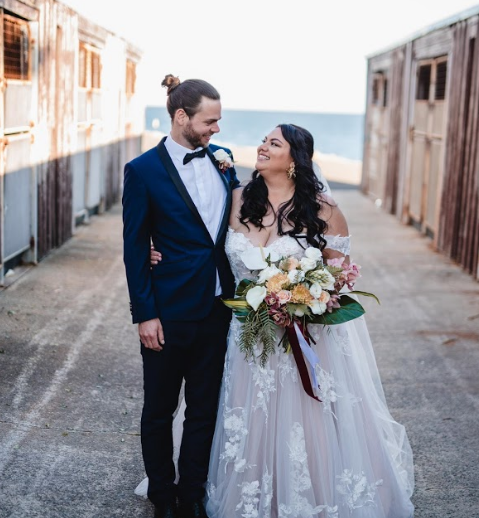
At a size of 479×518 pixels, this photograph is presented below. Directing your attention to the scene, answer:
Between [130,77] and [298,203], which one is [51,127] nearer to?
[298,203]

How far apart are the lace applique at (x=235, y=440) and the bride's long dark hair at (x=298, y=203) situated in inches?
36.4

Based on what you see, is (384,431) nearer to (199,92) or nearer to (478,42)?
(199,92)

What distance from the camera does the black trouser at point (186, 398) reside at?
3893 millimetres

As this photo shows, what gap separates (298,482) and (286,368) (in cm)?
54

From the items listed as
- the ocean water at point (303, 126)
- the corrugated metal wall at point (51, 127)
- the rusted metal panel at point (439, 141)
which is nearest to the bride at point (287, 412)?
the corrugated metal wall at point (51, 127)

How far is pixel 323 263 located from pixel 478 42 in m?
8.06

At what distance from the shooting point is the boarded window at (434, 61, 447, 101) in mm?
13773

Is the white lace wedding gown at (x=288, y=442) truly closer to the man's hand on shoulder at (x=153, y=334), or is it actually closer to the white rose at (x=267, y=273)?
the white rose at (x=267, y=273)

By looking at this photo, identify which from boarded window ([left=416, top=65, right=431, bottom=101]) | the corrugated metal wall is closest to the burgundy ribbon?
the corrugated metal wall

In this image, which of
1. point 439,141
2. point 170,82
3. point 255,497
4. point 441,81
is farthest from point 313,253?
point 441,81

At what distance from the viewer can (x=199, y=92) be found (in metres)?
3.78

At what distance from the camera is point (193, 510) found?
13.1ft

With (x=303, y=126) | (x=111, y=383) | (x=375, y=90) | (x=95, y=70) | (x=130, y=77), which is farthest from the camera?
(x=303, y=126)

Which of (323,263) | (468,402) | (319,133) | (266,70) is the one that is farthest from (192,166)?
(266,70)
